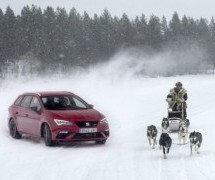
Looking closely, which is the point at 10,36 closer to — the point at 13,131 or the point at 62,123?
the point at 13,131

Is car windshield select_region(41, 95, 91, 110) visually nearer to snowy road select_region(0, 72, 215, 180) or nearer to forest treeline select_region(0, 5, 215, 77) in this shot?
snowy road select_region(0, 72, 215, 180)

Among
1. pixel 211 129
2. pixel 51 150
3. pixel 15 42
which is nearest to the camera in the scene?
pixel 51 150

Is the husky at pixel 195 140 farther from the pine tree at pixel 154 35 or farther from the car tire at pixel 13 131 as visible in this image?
the pine tree at pixel 154 35

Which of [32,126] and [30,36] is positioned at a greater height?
[30,36]

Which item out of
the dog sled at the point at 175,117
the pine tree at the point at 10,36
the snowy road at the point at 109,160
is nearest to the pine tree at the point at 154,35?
the pine tree at the point at 10,36

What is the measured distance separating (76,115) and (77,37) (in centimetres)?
9293

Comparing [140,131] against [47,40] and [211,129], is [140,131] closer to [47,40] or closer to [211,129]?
[211,129]

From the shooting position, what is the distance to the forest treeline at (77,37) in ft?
312

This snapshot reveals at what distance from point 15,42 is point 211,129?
8193 centimetres

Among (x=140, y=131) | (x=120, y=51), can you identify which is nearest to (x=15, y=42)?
(x=120, y=51)

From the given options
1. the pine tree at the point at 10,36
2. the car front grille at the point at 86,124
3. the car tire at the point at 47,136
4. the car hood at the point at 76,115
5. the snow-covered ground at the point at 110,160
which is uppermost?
the pine tree at the point at 10,36

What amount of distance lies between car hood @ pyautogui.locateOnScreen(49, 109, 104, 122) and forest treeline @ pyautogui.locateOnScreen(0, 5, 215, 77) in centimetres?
7854

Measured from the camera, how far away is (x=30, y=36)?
328 feet

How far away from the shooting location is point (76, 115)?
1320cm
